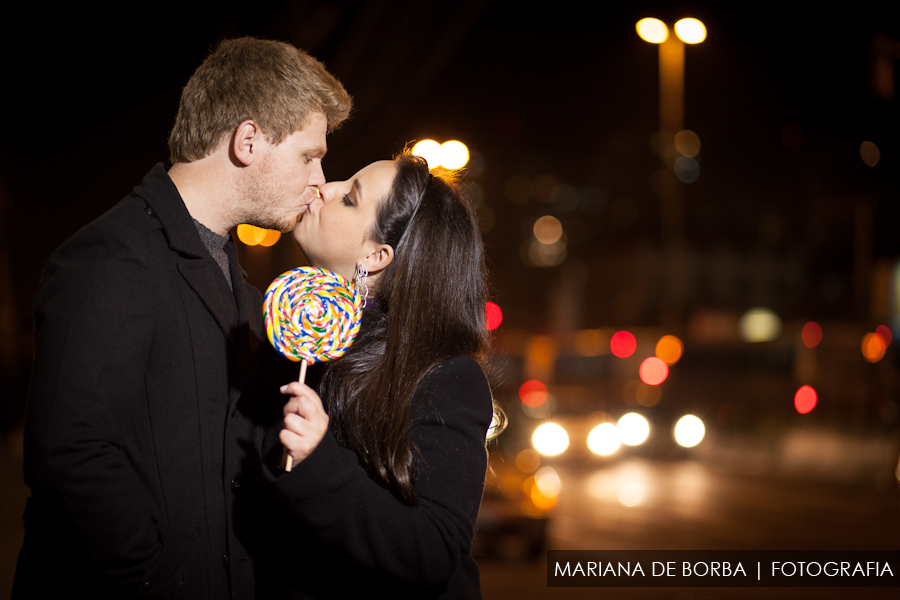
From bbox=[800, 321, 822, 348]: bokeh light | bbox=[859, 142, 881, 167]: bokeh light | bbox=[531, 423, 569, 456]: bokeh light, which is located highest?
bbox=[859, 142, 881, 167]: bokeh light

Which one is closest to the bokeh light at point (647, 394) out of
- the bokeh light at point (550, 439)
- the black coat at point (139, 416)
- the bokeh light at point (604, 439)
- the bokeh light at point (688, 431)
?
the bokeh light at point (688, 431)

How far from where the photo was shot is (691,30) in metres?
12.4

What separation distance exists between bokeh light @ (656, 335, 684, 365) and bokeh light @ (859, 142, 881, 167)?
20.8 ft

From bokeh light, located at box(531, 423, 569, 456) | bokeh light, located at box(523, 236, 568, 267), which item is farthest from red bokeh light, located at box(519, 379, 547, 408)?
bokeh light, located at box(523, 236, 568, 267)

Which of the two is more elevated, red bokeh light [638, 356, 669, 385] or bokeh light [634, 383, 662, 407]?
red bokeh light [638, 356, 669, 385]

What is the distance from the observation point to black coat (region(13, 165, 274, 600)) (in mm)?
1975

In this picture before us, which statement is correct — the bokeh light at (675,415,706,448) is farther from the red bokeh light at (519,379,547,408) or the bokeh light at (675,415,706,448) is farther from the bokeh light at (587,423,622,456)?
the red bokeh light at (519,379,547,408)

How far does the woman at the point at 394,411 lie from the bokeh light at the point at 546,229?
51912mm

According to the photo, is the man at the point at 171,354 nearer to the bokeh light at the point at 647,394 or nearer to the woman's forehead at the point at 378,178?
the woman's forehead at the point at 378,178

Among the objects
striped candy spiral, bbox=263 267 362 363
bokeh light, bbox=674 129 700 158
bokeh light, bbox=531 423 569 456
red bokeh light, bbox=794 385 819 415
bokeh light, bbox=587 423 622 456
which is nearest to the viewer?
striped candy spiral, bbox=263 267 362 363

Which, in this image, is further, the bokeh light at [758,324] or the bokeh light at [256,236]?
the bokeh light at [758,324]

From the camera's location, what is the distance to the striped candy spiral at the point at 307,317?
7.11ft

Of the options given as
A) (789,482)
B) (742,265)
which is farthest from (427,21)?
(742,265)

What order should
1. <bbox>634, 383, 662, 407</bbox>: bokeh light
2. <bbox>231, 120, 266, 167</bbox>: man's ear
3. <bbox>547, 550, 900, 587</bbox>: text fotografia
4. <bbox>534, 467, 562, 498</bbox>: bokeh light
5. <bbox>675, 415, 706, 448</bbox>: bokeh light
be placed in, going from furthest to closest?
<bbox>634, 383, 662, 407</bbox>: bokeh light < <bbox>675, 415, 706, 448</bbox>: bokeh light < <bbox>534, 467, 562, 498</bbox>: bokeh light < <bbox>547, 550, 900, 587</bbox>: text fotografia < <bbox>231, 120, 266, 167</bbox>: man's ear
